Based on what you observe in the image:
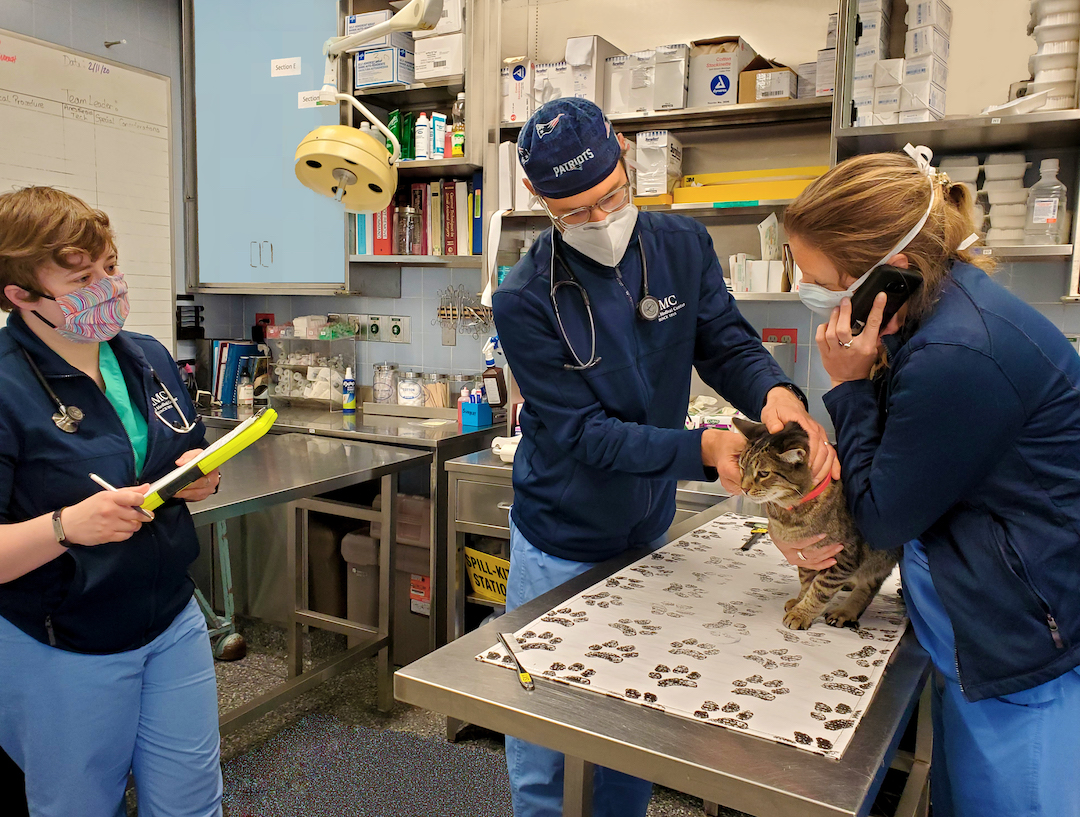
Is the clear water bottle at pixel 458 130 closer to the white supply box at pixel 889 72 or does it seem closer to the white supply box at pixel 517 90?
the white supply box at pixel 517 90

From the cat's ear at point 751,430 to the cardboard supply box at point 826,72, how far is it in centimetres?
183

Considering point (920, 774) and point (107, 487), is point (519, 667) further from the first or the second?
point (920, 774)

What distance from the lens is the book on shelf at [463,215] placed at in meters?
3.43

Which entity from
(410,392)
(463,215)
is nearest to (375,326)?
(410,392)

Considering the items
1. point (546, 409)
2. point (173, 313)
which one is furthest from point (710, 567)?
point (173, 313)

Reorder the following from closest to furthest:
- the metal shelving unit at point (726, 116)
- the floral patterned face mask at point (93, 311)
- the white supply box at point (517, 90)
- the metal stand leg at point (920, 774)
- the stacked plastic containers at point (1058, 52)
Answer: the floral patterned face mask at point (93, 311)
the metal stand leg at point (920, 774)
the stacked plastic containers at point (1058, 52)
the metal shelving unit at point (726, 116)
the white supply box at point (517, 90)

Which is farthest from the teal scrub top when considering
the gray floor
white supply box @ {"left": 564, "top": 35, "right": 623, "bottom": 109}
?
white supply box @ {"left": 564, "top": 35, "right": 623, "bottom": 109}

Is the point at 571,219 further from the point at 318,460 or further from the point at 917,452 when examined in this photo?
the point at 318,460

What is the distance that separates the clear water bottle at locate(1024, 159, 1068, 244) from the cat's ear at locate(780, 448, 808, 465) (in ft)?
5.67

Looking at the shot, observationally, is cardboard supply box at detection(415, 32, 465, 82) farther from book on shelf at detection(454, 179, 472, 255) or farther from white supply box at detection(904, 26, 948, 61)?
white supply box at detection(904, 26, 948, 61)

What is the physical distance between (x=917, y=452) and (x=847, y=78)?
1.91 metres

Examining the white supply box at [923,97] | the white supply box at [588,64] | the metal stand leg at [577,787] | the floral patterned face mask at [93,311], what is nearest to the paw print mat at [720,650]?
the metal stand leg at [577,787]

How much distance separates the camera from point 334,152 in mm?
2352

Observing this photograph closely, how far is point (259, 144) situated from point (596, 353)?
2862 mm
